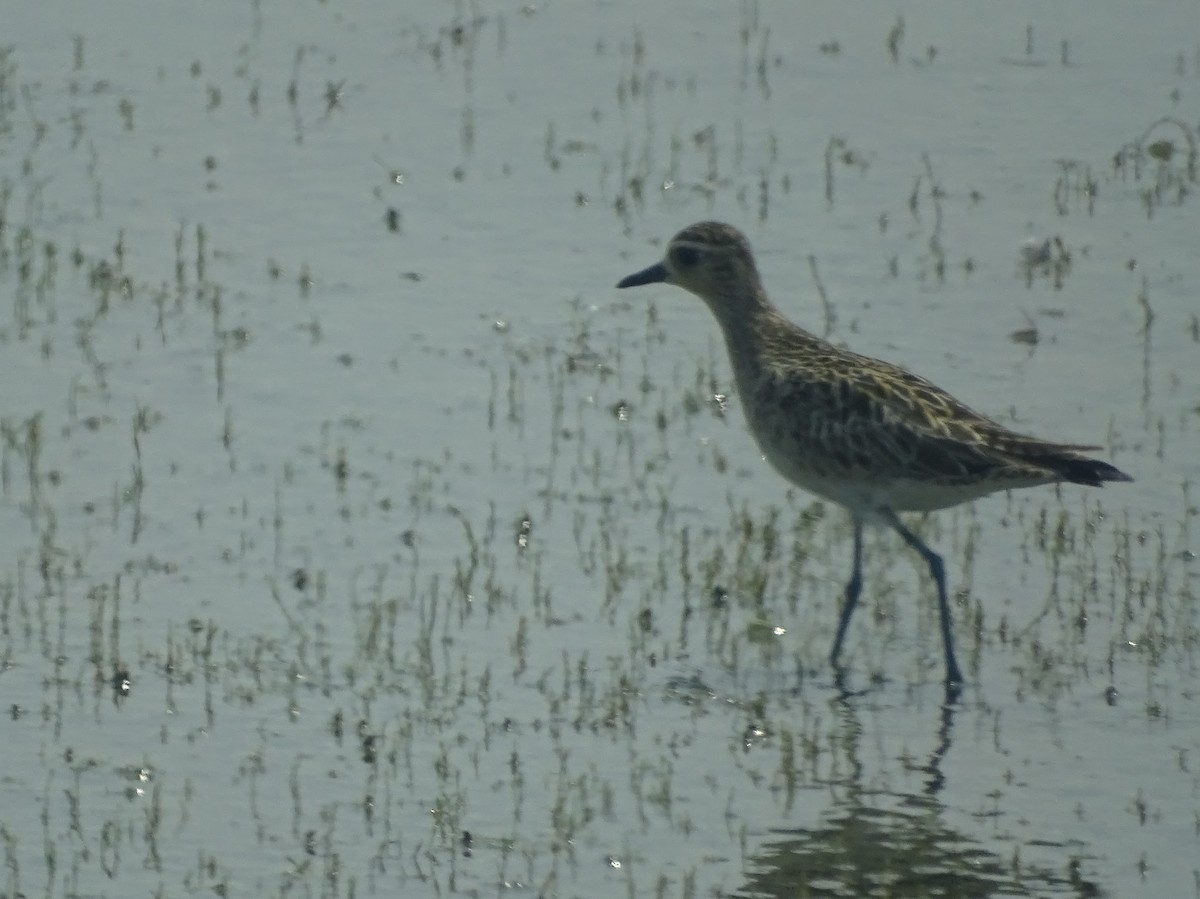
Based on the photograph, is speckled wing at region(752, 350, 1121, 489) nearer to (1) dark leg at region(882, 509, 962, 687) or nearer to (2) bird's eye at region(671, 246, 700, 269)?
(1) dark leg at region(882, 509, 962, 687)

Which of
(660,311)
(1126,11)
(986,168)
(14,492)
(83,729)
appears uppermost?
(1126,11)

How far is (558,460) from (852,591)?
2.50 m

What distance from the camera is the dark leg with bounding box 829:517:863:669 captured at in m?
11.3

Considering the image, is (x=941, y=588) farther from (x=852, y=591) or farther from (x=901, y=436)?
(x=901, y=436)

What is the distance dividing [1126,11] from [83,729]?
1506cm

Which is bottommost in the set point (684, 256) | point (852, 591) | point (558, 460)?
point (852, 591)

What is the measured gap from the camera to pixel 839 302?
629 inches

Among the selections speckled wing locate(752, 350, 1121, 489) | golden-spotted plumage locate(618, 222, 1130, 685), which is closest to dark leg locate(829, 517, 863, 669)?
golden-spotted plumage locate(618, 222, 1130, 685)

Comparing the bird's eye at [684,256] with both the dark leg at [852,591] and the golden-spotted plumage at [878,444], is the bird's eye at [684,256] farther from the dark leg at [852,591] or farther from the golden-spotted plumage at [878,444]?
the dark leg at [852,591]

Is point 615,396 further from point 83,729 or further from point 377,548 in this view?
point 83,729

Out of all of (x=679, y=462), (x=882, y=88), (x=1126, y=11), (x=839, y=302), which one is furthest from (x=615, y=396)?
(x=1126, y=11)

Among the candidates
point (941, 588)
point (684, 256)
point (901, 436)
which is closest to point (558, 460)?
point (684, 256)

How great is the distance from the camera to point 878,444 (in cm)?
1145

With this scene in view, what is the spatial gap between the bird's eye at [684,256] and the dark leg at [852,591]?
176 centimetres
